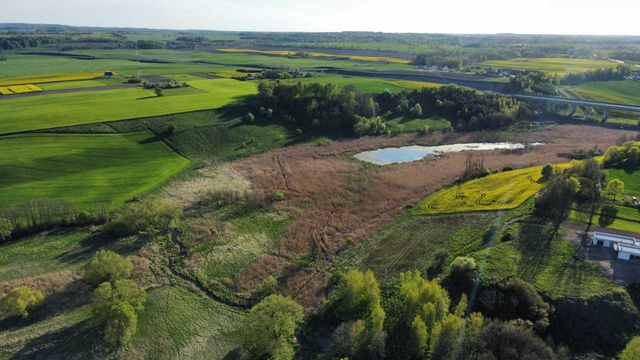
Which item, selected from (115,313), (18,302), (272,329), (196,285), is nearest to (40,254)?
(18,302)

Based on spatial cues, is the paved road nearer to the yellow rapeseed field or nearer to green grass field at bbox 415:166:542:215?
the yellow rapeseed field

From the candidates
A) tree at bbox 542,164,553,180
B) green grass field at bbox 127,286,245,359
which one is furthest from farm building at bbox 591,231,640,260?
green grass field at bbox 127,286,245,359

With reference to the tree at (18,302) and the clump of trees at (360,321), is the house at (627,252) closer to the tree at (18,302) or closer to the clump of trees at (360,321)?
the clump of trees at (360,321)

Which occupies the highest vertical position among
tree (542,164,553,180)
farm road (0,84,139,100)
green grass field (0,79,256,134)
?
farm road (0,84,139,100)

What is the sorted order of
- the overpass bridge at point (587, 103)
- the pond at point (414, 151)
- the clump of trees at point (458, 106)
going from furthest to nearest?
the overpass bridge at point (587, 103) → the clump of trees at point (458, 106) → the pond at point (414, 151)

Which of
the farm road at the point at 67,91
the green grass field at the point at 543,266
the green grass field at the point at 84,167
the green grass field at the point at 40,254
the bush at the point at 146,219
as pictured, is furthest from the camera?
the farm road at the point at 67,91

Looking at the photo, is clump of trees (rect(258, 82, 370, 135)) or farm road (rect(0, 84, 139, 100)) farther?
farm road (rect(0, 84, 139, 100))

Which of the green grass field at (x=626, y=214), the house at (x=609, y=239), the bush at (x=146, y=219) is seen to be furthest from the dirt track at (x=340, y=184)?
the house at (x=609, y=239)
